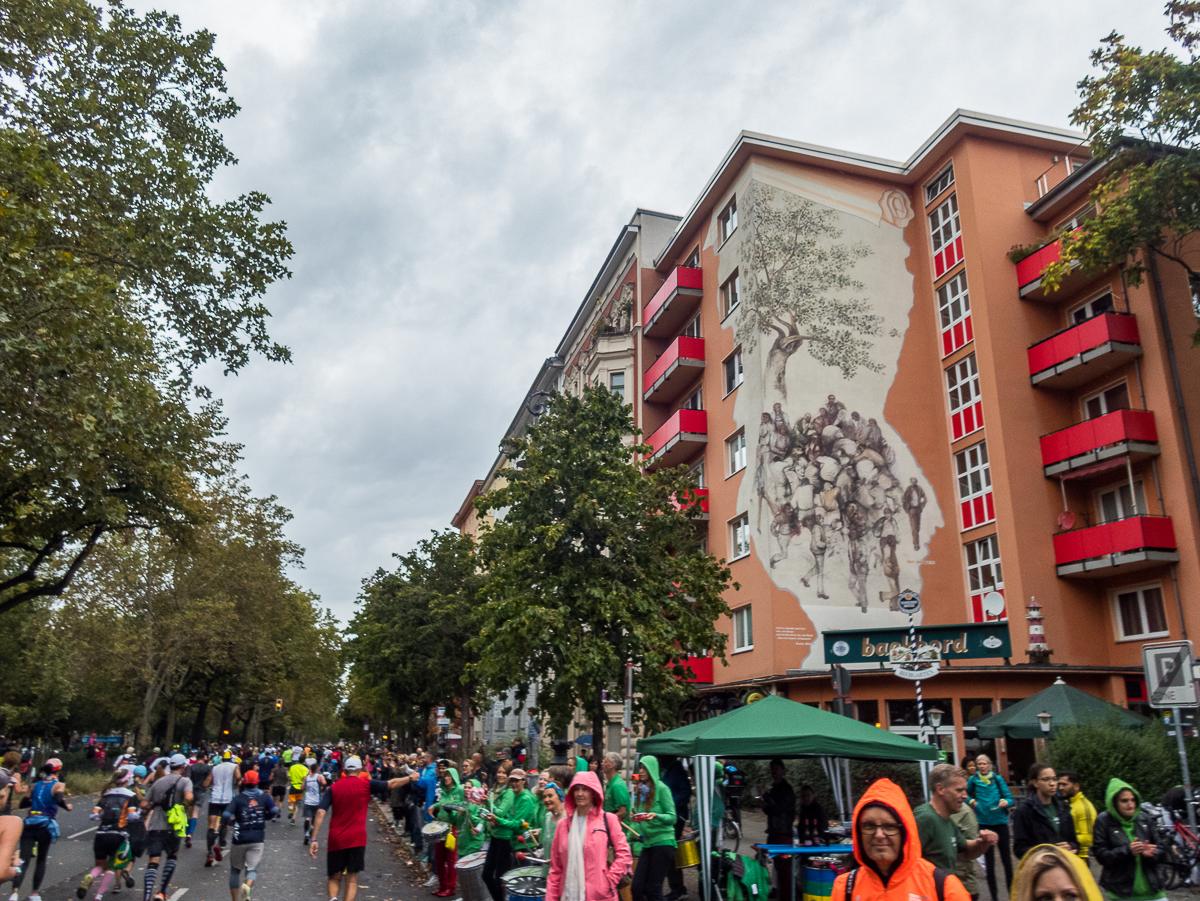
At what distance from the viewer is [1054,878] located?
10.3 ft

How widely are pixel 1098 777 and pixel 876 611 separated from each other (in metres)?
12.2

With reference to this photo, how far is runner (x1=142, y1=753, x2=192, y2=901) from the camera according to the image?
1245cm

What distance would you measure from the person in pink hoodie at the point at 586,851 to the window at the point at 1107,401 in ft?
78.4

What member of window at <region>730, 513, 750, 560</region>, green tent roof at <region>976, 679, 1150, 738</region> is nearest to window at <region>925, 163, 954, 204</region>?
window at <region>730, 513, 750, 560</region>

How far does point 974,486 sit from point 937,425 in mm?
2735

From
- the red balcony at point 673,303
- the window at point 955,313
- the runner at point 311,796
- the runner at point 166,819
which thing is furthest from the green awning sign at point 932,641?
the runner at point 166,819

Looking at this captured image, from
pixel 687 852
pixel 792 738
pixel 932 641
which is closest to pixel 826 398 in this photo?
pixel 932 641

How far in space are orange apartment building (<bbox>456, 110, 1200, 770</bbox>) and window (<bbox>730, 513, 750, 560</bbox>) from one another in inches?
4.6

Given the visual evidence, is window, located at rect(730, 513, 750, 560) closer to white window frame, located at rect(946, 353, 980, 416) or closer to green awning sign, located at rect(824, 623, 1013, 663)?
green awning sign, located at rect(824, 623, 1013, 663)

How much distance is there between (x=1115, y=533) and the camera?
24.4 metres

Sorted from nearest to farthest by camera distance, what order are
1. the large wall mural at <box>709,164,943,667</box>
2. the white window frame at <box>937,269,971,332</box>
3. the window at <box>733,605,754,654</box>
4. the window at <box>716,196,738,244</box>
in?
1. the large wall mural at <box>709,164,943,667</box>
2. the window at <box>733,605,754,654</box>
3. the white window frame at <box>937,269,971,332</box>
4. the window at <box>716,196,738,244</box>

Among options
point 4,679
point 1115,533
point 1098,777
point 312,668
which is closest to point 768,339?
point 1115,533

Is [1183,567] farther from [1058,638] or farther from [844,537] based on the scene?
[844,537]

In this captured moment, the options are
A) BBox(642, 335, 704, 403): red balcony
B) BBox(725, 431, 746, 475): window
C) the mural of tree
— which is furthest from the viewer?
BBox(642, 335, 704, 403): red balcony
